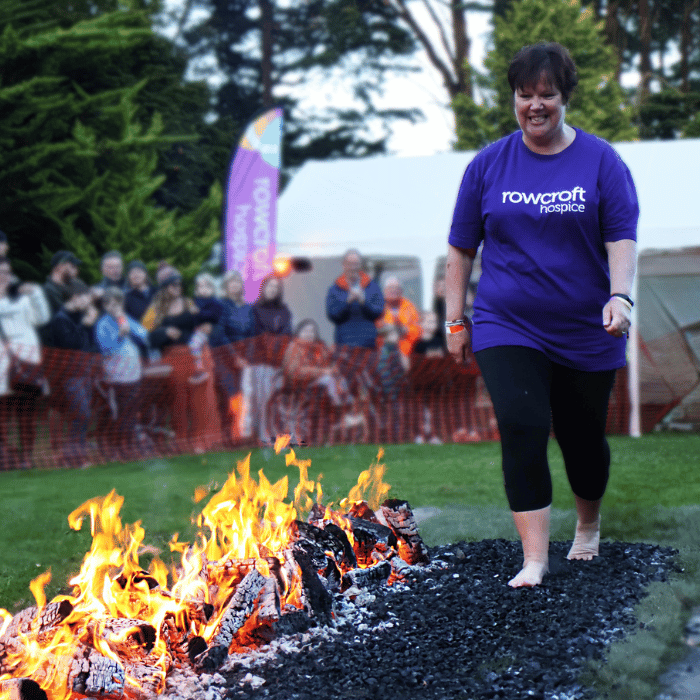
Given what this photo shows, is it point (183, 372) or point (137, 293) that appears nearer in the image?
point (183, 372)

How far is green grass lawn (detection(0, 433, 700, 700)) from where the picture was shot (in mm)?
3229

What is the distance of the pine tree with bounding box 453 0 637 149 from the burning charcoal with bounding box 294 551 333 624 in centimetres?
1744

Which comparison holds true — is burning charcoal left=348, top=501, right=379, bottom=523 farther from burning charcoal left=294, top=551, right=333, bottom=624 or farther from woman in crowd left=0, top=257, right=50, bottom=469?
woman in crowd left=0, top=257, right=50, bottom=469

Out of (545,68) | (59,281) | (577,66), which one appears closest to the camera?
(545,68)

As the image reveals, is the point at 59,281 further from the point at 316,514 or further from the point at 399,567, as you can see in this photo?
the point at 399,567

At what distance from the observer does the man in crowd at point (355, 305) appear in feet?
34.4

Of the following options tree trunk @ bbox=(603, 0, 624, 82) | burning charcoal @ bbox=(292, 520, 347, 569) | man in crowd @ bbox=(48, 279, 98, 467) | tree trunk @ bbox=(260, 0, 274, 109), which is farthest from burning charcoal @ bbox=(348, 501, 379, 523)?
tree trunk @ bbox=(260, 0, 274, 109)

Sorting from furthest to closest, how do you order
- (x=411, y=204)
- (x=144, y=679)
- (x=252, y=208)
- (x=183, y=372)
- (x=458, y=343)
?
1. (x=252, y=208)
2. (x=411, y=204)
3. (x=183, y=372)
4. (x=458, y=343)
5. (x=144, y=679)

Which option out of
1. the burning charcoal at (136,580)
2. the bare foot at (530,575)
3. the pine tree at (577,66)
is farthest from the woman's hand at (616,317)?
the pine tree at (577,66)

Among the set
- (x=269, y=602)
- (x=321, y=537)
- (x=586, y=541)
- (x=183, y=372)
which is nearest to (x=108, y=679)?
(x=269, y=602)

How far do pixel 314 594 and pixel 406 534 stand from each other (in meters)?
0.73

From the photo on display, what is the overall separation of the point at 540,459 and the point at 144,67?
66.1 ft

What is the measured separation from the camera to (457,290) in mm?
3674

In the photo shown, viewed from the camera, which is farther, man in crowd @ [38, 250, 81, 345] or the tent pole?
the tent pole
